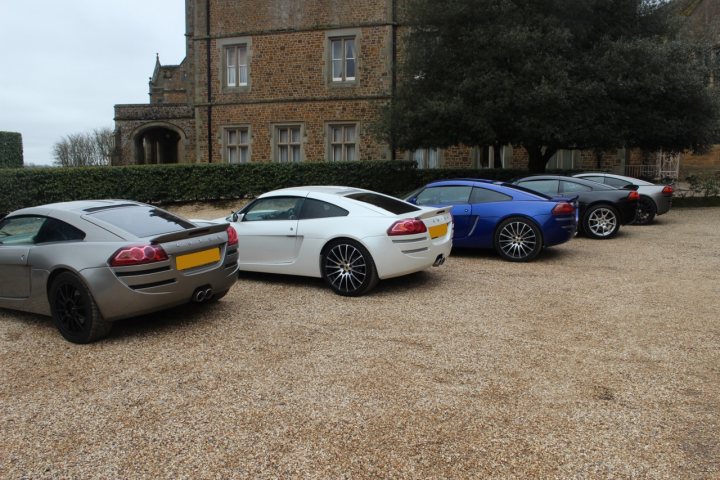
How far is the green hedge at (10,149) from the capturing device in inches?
792

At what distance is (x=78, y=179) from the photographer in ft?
59.5

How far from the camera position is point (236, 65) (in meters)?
24.7

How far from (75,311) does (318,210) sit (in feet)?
10.3

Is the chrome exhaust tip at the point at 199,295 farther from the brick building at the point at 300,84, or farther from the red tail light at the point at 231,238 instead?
the brick building at the point at 300,84

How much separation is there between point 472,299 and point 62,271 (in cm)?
435

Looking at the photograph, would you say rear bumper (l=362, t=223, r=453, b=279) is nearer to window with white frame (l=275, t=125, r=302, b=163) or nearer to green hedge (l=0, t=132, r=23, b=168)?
window with white frame (l=275, t=125, r=302, b=163)

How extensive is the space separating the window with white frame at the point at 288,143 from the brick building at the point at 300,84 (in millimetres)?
42

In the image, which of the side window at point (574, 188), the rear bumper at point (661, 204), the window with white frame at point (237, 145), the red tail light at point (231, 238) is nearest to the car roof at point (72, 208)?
the red tail light at point (231, 238)

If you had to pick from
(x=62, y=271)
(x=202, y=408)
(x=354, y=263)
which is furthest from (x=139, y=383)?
(x=354, y=263)

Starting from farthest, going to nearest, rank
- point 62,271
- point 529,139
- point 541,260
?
point 529,139
point 541,260
point 62,271

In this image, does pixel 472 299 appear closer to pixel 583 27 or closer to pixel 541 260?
pixel 541 260

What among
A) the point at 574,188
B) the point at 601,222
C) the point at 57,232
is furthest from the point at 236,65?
the point at 57,232

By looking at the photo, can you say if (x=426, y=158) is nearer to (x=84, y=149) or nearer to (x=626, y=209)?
(x=626, y=209)

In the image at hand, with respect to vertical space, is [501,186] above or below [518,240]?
above
